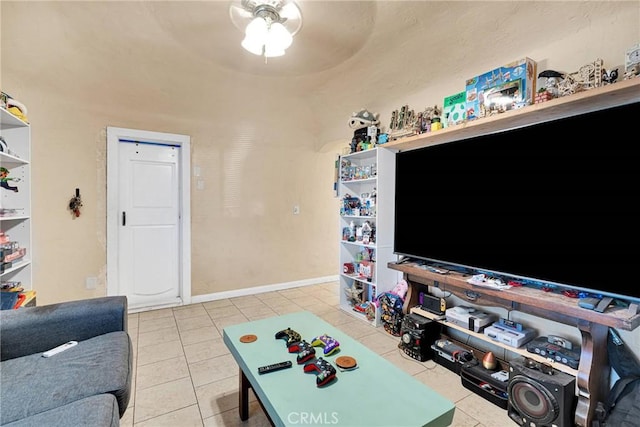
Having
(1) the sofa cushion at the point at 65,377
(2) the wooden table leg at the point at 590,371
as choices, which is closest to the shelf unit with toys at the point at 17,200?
(1) the sofa cushion at the point at 65,377

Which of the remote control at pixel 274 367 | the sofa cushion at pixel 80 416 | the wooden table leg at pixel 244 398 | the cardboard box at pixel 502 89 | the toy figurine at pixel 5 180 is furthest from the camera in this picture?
the toy figurine at pixel 5 180

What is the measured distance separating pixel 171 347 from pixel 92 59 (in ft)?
8.85

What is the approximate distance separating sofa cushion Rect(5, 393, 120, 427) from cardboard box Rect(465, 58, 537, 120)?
2560 mm

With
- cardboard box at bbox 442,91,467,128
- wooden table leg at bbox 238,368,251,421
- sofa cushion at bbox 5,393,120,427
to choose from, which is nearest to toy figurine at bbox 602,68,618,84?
cardboard box at bbox 442,91,467,128

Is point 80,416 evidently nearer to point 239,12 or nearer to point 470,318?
point 470,318

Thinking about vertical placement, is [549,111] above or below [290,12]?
below

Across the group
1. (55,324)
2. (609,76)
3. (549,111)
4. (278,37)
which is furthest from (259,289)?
(609,76)

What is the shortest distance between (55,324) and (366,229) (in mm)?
2472

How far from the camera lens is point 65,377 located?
1.26 metres

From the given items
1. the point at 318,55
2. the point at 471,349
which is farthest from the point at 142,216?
the point at 471,349

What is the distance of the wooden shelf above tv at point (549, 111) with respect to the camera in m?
1.43

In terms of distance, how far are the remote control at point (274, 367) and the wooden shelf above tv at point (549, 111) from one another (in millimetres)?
1935

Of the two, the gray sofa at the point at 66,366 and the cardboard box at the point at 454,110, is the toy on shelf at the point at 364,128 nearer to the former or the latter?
the cardboard box at the point at 454,110

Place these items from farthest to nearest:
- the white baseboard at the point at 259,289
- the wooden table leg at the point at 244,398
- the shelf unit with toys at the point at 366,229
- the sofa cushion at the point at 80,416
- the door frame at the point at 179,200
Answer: the white baseboard at the point at 259,289 → the door frame at the point at 179,200 → the shelf unit with toys at the point at 366,229 → the wooden table leg at the point at 244,398 → the sofa cushion at the point at 80,416
